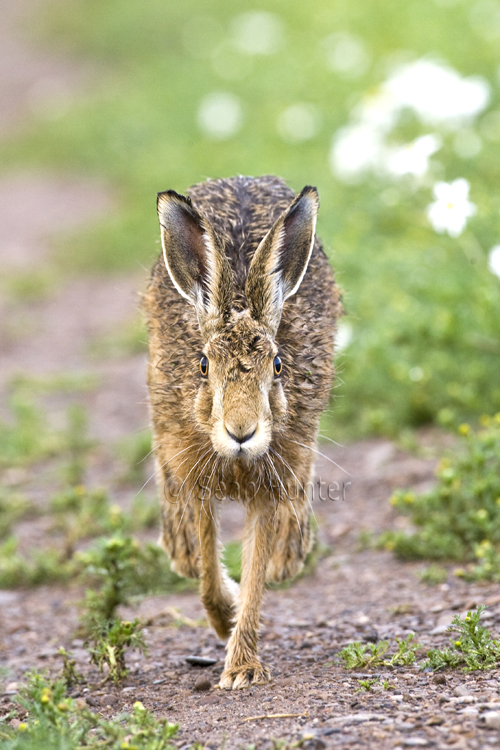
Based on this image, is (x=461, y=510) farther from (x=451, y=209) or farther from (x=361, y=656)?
(x=451, y=209)

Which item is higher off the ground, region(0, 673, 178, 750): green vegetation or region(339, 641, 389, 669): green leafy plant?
region(339, 641, 389, 669): green leafy plant

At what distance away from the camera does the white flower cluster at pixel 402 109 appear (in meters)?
9.28

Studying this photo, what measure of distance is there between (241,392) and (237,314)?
37 cm

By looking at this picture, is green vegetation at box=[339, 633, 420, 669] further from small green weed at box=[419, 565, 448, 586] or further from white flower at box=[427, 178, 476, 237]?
white flower at box=[427, 178, 476, 237]

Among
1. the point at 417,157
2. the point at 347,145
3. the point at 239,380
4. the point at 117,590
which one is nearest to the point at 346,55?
the point at 347,145

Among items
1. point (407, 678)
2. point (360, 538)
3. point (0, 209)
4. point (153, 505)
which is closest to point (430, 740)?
point (407, 678)

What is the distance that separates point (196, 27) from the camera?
23297 mm

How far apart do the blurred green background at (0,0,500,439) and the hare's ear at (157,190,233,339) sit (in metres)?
1.66

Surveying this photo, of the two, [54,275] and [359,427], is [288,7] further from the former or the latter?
[359,427]

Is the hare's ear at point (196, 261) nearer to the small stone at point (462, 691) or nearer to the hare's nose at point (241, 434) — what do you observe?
the hare's nose at point (241, 434)

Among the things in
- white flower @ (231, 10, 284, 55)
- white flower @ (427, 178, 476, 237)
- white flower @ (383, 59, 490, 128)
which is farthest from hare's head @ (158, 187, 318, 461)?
white flower @ (231, 10, 284, 55)

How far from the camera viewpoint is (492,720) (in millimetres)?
3330

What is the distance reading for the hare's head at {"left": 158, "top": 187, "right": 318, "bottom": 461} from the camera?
12.3 feet

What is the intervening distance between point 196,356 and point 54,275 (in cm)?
878
